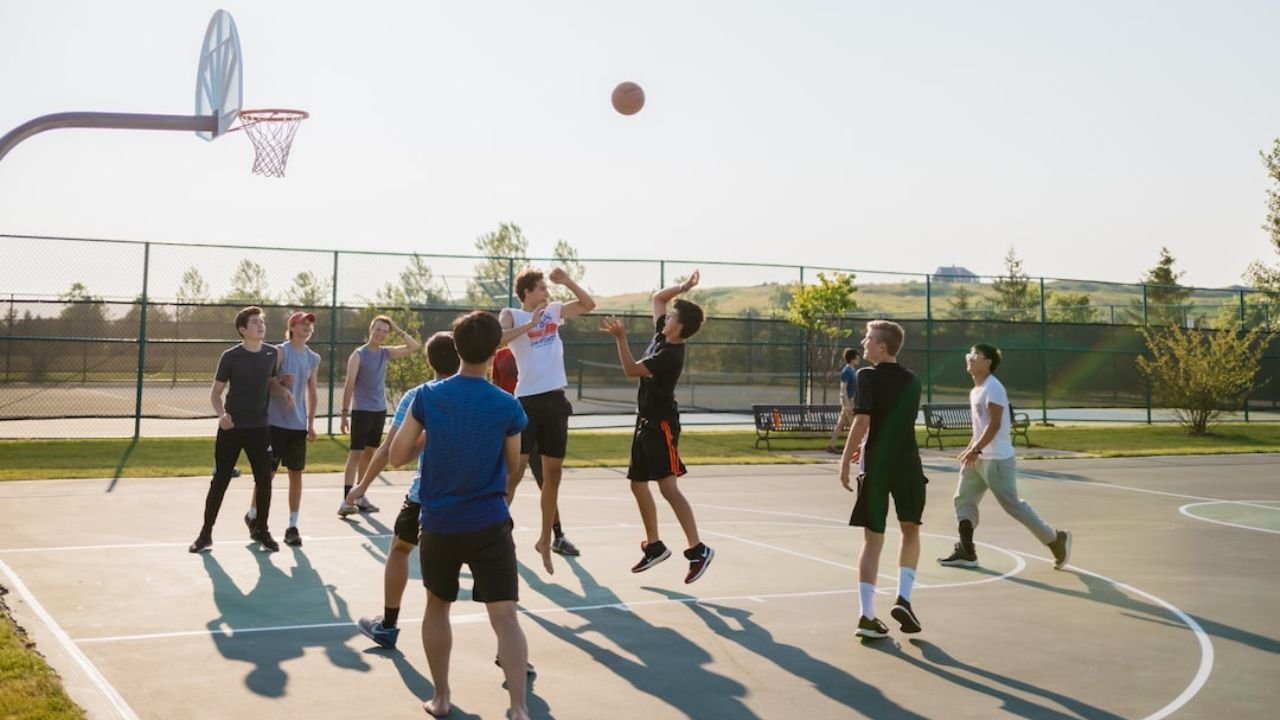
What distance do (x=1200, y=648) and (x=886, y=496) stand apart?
2.05 m

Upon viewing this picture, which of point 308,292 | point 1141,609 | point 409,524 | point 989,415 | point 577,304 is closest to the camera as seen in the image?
point 409,524

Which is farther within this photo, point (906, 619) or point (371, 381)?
point (371, 381)

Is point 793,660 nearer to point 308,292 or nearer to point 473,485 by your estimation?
point 473,485

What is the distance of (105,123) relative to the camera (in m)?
8.87

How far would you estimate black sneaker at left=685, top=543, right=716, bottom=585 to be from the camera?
318 inches

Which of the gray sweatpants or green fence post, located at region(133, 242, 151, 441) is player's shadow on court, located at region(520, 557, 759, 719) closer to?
the gray sweatpants

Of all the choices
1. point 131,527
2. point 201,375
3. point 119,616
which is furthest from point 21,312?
point 119,616

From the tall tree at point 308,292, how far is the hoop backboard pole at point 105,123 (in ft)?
44.9

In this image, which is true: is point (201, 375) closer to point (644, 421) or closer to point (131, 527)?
point (131, 527)

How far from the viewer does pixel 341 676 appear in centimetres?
584

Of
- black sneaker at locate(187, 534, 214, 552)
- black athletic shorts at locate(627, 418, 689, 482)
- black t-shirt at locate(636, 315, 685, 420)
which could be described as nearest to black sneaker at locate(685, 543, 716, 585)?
black athletic shorts at locate(627, 418, 689, 482)

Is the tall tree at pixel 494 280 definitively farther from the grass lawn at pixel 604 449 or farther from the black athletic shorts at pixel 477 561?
the black athletic shorts at pixel 477 561

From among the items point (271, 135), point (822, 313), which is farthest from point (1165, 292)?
point (271, 135)

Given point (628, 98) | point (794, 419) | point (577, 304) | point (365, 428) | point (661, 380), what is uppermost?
point (628, 98)
